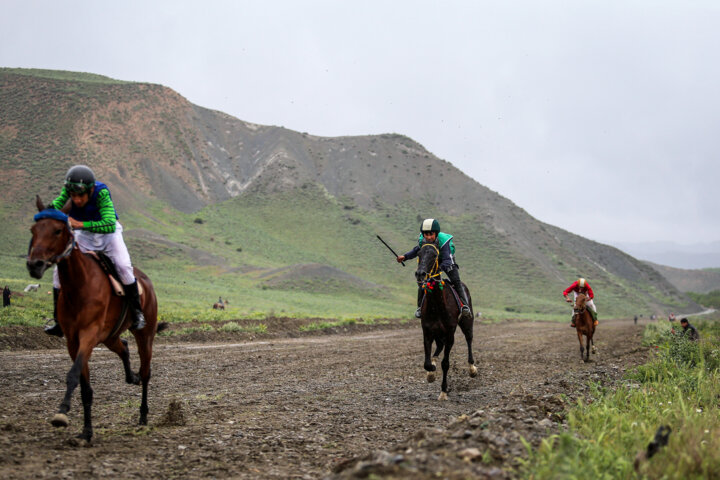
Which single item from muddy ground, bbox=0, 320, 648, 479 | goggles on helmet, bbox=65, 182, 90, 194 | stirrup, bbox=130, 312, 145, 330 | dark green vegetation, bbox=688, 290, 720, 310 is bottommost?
dark green vegetation, bbox=688, 290, 720, 310

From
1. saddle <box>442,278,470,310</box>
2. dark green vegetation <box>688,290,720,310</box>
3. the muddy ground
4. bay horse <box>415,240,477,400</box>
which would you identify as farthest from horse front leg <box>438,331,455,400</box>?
dark green vegetation <box>688,290,720,310</box>

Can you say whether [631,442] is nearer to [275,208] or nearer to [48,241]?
[48,241]

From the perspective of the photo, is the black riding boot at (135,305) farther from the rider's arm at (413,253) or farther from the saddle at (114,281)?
the rider's arm at (413,253)

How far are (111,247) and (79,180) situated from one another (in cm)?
98

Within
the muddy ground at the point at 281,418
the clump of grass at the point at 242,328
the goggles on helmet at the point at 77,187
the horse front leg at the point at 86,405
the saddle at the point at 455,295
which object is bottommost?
the clump of grass at the point at 242,328

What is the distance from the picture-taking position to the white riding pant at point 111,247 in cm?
714

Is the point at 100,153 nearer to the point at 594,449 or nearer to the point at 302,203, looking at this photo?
the point at 302,203

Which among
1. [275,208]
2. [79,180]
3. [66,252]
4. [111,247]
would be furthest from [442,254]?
[275,208]

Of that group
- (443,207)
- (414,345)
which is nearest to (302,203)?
(443,207)

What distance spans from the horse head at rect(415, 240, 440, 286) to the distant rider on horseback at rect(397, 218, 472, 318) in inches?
9.5

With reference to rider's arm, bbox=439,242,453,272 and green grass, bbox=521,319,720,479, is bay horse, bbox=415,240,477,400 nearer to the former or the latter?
rider's arm, bbox=439,242,453,272

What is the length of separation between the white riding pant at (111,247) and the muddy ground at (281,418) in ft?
6.18

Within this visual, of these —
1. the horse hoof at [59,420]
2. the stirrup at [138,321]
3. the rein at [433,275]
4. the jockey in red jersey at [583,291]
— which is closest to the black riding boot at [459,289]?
the rein at [433,275]

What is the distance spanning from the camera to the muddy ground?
16.8 feet
